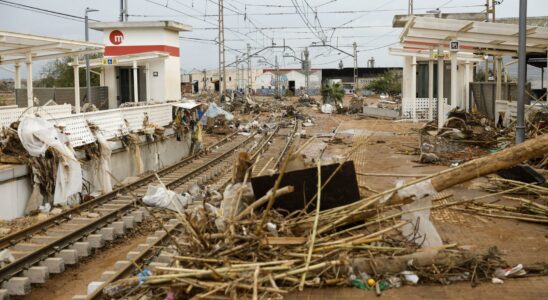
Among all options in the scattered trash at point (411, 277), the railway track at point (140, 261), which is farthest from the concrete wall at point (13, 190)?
the scattered trash at point (411, 277)

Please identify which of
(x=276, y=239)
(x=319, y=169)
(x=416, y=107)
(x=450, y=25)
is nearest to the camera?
(x=276, y=239)

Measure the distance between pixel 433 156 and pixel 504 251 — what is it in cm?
907

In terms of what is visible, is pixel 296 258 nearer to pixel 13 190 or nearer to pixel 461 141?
pixel 13 190

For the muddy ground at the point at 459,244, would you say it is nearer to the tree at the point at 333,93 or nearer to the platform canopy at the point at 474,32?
the platform canopy at the point at 474,32

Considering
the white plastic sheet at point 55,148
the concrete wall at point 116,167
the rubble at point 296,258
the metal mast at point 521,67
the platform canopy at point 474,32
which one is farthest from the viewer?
the platform canopy at point 474,32

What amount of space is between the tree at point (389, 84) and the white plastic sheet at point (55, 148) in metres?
63.8

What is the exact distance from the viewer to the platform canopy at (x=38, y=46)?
16330mm

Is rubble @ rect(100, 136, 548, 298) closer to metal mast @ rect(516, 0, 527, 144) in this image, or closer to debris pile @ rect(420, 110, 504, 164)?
metal mast @ rect(516, 0, 527, 144)

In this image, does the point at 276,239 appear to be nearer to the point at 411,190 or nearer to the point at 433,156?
the point at 411,190

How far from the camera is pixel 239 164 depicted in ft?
25.6

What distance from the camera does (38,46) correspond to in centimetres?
1914

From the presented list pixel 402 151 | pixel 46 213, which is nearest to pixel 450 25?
pixel 402 151

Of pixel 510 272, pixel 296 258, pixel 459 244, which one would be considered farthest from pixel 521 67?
pixel 296 258

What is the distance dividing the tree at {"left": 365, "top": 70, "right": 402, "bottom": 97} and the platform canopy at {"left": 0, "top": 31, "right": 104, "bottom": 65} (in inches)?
2198
